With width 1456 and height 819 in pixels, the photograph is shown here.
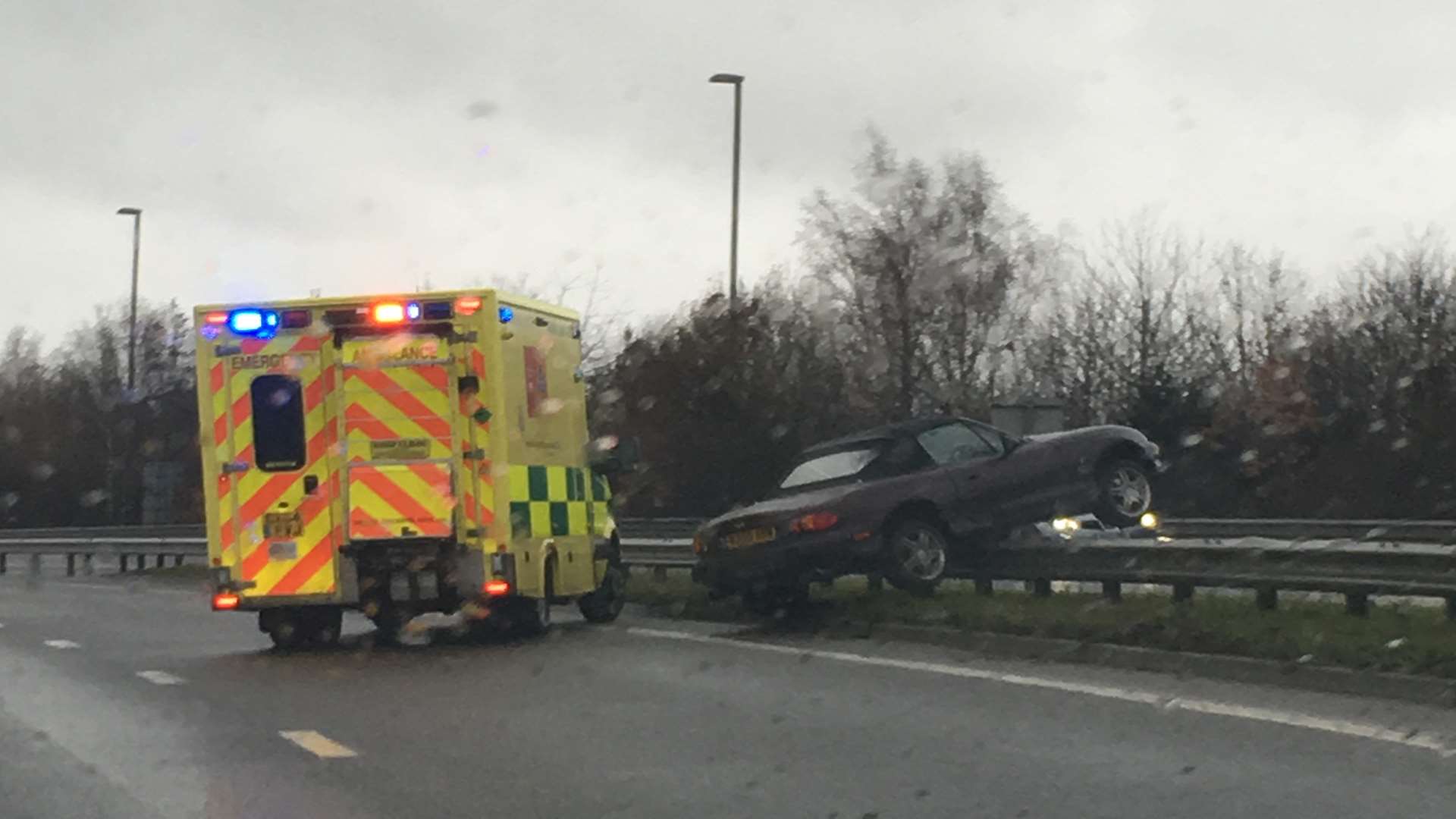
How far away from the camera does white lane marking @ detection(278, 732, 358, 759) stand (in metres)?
9.54

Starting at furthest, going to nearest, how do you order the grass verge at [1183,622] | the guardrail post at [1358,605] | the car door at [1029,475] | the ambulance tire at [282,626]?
the car door at [1029,475], the ambulance tire at [282,626], the guardrail post at [1358,605], the grass verge at [1183,622]

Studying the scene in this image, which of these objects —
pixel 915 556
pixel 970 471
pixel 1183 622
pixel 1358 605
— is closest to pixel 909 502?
pixel 915 556

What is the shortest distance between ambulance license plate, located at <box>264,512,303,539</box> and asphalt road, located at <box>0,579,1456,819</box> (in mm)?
988

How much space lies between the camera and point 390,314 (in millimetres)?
14898

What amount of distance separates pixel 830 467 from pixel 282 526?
15.4 ft

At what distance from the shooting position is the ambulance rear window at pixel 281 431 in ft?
49.3

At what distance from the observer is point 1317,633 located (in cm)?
1226

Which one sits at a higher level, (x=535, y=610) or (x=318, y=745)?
(x=535, y=610)

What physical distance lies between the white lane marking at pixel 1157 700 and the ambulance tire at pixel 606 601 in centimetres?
282

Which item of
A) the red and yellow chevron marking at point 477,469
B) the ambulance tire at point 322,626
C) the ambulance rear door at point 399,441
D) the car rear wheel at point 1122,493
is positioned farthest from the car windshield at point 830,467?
the ambulance tire at point 322,626

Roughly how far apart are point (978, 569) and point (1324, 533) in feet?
41.6

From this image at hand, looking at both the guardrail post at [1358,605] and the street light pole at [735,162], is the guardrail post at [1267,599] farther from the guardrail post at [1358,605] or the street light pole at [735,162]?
the street light pole at [735,162]

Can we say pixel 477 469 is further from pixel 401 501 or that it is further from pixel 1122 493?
pixel 1122 493

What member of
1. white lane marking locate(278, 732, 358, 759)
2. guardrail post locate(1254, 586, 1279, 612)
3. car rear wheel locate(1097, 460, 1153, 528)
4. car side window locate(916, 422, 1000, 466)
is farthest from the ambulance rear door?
car rear wheel locate(1097, 460, 1153, 528)
